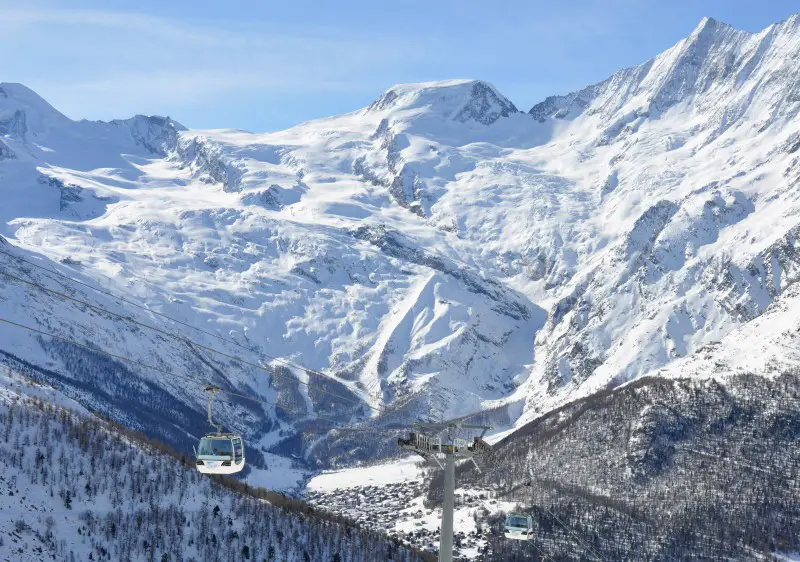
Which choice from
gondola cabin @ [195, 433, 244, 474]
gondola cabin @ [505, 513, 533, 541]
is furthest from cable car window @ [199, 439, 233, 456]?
gondola cabin @ [505, 513, 533, 541]

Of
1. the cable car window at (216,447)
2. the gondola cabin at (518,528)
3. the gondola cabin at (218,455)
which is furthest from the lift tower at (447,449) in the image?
the gondola cabin at (518,528)

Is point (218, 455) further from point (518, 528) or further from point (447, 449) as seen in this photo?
point (518, 528)

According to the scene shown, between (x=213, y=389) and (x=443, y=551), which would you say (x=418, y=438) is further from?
(x=213, y=389)

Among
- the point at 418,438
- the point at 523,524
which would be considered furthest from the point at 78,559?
the point at 418,438

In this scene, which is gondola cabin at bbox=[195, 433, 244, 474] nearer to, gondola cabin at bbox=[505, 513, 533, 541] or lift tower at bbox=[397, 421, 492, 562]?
lift tower at bbox=[397, 421, 492, 562]

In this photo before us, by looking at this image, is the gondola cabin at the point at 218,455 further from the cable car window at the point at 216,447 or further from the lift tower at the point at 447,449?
the lift tower at the point at 447,449
